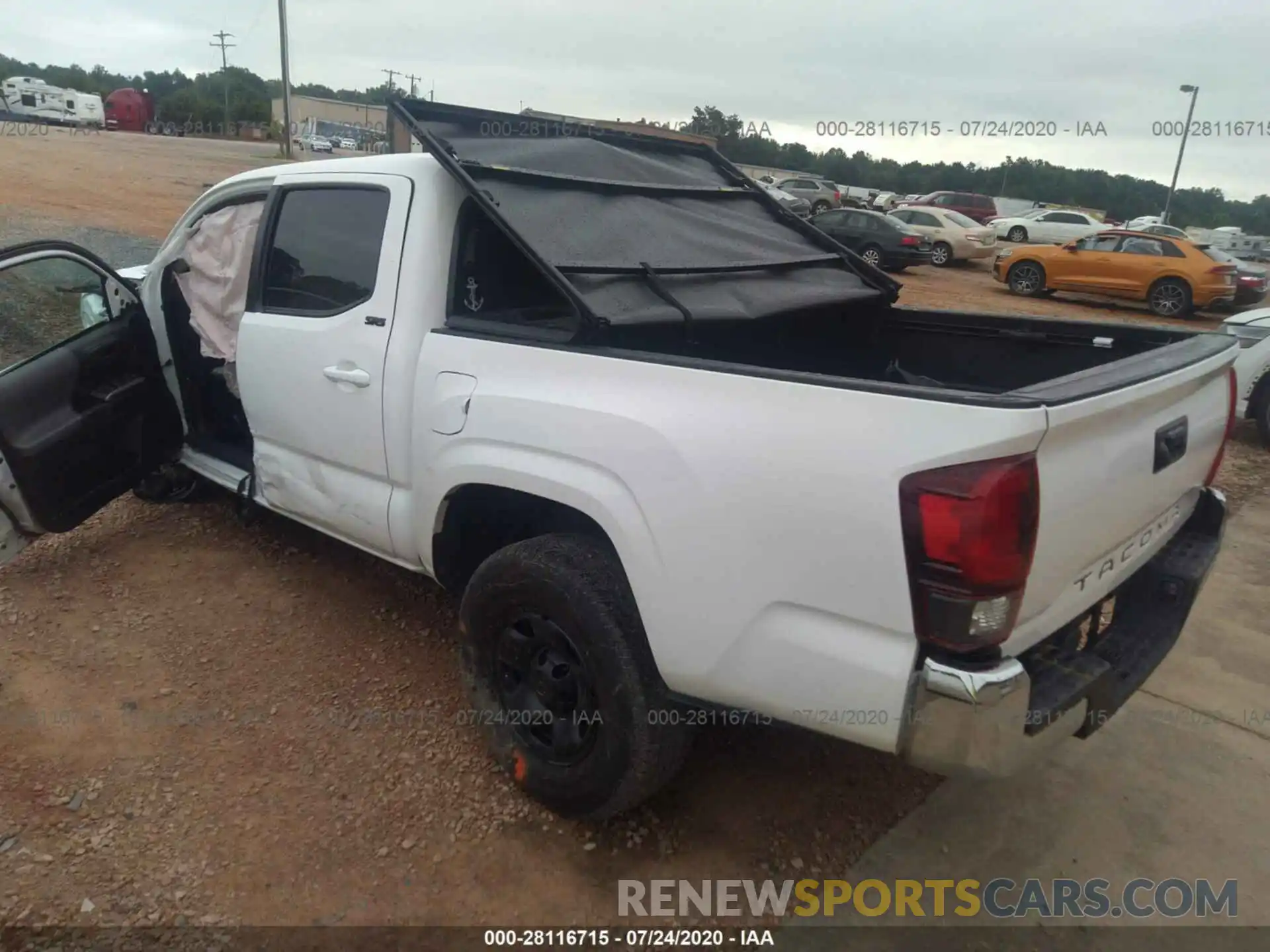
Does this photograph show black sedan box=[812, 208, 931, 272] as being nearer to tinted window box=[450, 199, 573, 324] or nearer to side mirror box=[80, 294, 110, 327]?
side mirror box=[80, 294, 110, 327]

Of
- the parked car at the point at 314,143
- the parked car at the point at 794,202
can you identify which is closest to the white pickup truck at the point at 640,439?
the parked car at the point at 794,202

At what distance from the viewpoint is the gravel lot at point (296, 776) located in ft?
7.87

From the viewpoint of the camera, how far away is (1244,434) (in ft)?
26.8

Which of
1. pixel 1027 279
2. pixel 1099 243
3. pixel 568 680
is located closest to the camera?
pixel 568 680

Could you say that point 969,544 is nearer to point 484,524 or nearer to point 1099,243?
point 484,524

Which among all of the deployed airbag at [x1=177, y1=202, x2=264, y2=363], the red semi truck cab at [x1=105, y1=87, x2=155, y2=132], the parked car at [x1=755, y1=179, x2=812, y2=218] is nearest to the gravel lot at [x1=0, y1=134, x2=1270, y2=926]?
the deployed airbag at [x1=177, y1=202, x2=264, y2=363]

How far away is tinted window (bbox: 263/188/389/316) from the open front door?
2.99 feet

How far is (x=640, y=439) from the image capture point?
219 cm

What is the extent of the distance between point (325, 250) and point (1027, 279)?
17.7 metres

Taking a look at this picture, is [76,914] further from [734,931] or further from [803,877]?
[803,877]

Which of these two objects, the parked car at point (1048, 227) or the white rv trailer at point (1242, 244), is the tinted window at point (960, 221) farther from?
the white rv trailer at point (1242, 244)

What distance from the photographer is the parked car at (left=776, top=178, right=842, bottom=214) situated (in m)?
31.2

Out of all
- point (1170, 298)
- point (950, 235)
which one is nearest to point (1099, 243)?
point (1170, 298)

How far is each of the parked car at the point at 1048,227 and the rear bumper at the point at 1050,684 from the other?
27.0 metres
